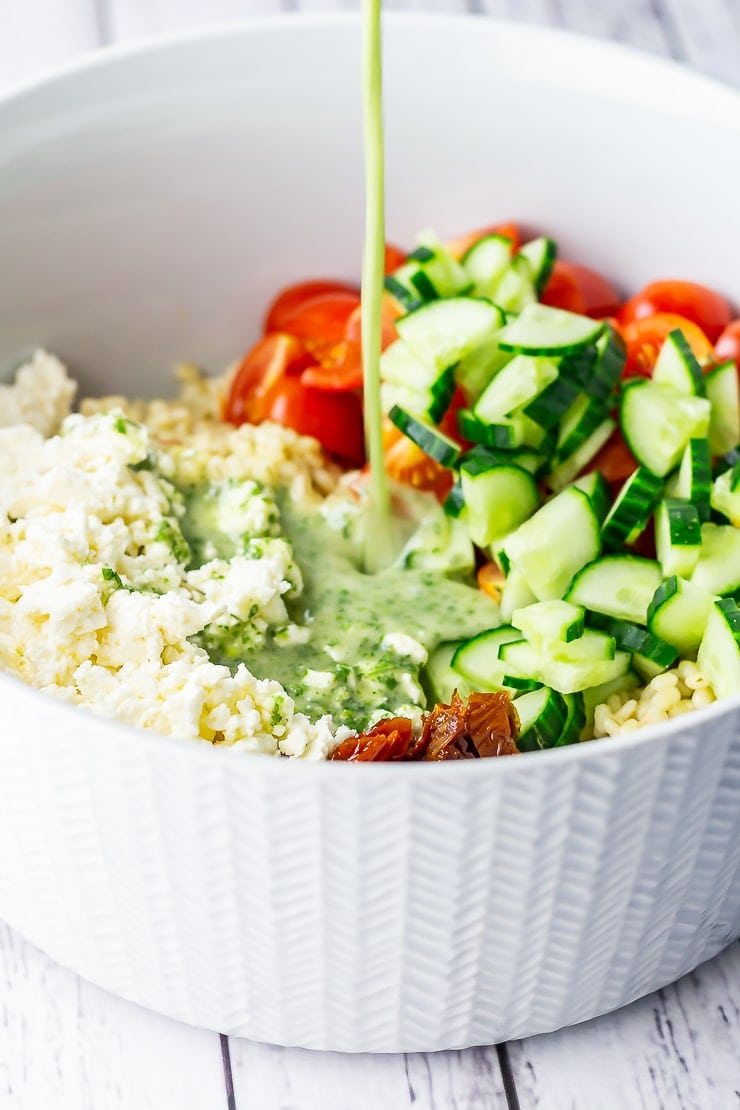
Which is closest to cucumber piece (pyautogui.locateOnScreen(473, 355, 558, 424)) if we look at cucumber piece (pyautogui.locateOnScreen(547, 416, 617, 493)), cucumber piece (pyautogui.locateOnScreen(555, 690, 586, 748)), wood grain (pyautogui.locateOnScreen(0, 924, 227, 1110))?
cucumber piece (pyautogui.locateOnScreen(547, 416, 617, 493))

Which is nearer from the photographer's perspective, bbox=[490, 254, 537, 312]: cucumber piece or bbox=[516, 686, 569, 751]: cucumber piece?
bbox=[516, 686, 569, 751]: cucumber piece

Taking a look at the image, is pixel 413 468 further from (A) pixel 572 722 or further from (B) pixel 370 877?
(B) pixel 370 877

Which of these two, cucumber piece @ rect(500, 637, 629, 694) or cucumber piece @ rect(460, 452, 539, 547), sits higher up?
cucumber piece @ rect(460, 452, 539, 547)

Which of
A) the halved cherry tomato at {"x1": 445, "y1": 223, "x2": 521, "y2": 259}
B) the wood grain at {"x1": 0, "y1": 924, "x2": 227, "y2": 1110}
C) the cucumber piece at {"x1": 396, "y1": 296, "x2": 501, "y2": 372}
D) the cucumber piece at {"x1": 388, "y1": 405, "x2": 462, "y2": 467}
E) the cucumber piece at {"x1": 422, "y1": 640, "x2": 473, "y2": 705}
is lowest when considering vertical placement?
the wood grain at {"x1": 0, "y1": 924, "x2": 227, "y2": 1110}

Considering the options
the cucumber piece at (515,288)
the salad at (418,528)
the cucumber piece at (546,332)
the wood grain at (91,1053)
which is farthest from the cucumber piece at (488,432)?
the wood grain at (91,1053)

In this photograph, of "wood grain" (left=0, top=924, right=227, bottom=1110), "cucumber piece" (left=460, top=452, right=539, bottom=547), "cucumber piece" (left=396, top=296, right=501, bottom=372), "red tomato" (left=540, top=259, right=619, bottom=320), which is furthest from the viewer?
"red tomato" (left=540, top=259, right=619, bottom=320)

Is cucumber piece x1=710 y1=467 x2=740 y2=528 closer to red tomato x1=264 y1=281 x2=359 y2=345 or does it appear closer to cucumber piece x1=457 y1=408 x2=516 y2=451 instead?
cucumber piece x1=457 y1=408 x2=516 y2=451

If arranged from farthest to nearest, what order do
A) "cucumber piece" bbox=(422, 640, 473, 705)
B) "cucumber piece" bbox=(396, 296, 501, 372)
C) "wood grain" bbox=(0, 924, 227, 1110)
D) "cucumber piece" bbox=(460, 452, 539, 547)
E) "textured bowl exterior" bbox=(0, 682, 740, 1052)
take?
"cucumber piece" bbox=(396, 296, 501, 372)
"cucumber piece" bbox=(460, 452, 539, 547)
"cucumber piece" bbox=(422, 640, 473, 705)
"wood grain" bbox=(0, 924, 227, 1110)
"textured bowl exterior" bbox=(0, 682, 740, 1052)

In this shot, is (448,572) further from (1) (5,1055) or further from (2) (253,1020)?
(1) (5,1055)

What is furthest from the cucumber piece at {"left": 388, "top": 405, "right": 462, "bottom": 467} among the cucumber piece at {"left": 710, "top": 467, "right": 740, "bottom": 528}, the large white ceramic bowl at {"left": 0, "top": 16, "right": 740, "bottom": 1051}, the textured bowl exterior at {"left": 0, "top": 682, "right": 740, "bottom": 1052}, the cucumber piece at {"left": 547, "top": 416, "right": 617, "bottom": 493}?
the textured bowl exterior at {"left": 0, "top": 682, "right": 740, "bottom": 1052}
